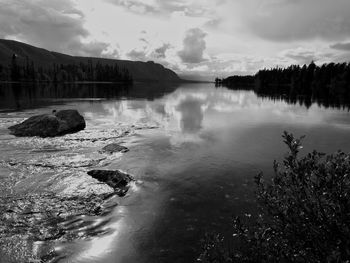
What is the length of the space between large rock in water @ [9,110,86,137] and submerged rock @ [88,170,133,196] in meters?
14.9

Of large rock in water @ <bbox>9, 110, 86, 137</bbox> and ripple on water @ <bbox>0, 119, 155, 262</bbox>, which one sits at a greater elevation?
large rock in water @ <bbox>9, 110, 86, 137</bbox>

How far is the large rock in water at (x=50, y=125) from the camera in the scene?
3011 centimetres

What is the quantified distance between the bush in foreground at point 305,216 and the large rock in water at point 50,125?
2833cm

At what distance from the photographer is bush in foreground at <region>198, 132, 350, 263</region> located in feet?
19.5

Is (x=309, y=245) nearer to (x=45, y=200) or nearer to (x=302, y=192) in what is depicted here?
(x=302, y=192)

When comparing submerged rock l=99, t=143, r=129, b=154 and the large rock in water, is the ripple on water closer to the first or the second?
submerged rock l=99, t=143, r=129, b=154

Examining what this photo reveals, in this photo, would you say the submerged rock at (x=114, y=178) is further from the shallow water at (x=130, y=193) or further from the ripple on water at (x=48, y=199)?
the shallow water at (x=130, y=193)

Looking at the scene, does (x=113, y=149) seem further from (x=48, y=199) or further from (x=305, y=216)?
(x=305, y=216)

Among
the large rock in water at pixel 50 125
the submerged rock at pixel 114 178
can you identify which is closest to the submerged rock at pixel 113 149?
the submerged rock at pixel 114 178

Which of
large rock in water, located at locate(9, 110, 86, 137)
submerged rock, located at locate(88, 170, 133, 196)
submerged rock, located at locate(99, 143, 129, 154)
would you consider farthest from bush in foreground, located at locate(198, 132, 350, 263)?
large rock in water, located at locate(9, 110, 86, 137)

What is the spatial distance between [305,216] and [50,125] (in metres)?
30.4

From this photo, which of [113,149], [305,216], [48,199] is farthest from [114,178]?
[305,216]

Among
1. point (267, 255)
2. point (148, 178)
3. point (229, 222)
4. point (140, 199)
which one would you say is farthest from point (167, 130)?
point (267, 255)

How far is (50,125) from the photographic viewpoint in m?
30.9
